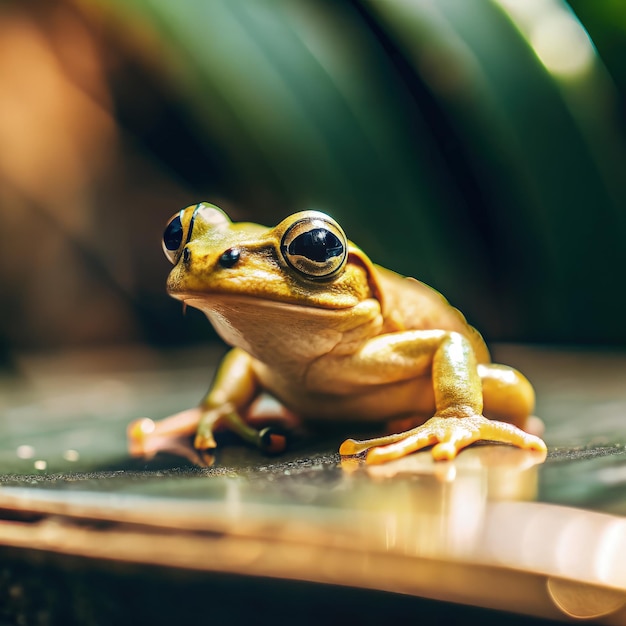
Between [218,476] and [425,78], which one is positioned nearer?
[218,476]

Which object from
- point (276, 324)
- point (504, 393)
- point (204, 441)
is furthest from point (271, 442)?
point (504, 393)

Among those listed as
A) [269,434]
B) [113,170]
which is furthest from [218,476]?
[113,170]

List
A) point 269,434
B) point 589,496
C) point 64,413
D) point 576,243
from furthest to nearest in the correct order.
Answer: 1. point 576,243
2. point 64,413
3. point 269,434
4. point 589,496

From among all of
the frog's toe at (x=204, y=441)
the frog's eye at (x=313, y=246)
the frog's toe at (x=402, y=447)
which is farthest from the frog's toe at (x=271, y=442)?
the frog's eye at (x=313, y=246)

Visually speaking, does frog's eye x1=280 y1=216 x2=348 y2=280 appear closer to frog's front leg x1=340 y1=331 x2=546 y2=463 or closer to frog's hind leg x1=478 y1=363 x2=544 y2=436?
frog's front leg x1=340 y1=331 x2=546 y2=463

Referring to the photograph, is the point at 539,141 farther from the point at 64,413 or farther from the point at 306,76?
the point at 64,413

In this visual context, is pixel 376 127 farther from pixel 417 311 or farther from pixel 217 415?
pixel 217 415

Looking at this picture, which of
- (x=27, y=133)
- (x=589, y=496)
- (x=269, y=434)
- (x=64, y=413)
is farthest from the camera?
(x=27, y=133)
